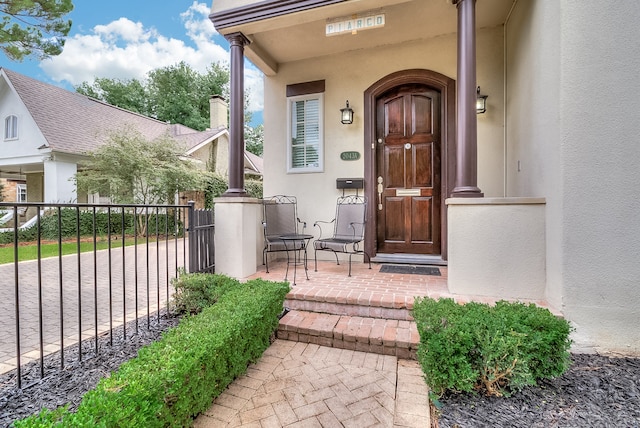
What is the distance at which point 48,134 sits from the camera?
9.05m

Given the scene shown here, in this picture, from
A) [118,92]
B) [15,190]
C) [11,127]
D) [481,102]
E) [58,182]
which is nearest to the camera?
[481,102]

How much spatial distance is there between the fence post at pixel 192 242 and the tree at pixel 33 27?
5.81 metres

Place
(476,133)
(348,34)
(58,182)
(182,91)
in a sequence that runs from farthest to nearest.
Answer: (182,91)
(58,182)
(348,34)
(476,133)

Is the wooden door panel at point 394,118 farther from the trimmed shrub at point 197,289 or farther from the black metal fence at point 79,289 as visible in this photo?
the trimmed shrub at point 197,289

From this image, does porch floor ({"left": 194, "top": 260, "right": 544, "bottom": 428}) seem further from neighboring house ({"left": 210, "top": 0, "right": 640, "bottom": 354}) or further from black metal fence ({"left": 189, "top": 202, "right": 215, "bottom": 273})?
black metal fence ({"left": 189, "top": 202, "right": 215, "bottom": 273})

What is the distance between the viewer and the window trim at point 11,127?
9.52 metres

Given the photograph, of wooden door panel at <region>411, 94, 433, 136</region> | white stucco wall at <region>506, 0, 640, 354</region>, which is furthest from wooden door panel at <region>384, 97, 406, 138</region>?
white stucco wall at <region>506, 0, 640, 354</region>

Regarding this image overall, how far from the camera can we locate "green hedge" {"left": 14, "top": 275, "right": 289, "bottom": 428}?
1057 mm

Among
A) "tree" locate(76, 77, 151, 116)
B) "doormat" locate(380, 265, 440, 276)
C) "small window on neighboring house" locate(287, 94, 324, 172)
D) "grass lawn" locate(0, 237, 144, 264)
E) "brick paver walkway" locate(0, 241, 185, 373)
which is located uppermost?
"tree" locate(76, 77, 151, 116)

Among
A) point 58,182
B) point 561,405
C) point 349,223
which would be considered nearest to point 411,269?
point 349,223

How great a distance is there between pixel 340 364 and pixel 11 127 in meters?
13.0

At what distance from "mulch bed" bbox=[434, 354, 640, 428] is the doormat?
1787mm

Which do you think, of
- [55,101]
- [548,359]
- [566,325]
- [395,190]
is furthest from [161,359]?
[55,101]

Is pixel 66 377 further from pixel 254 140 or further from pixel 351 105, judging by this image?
pixel 254 140
